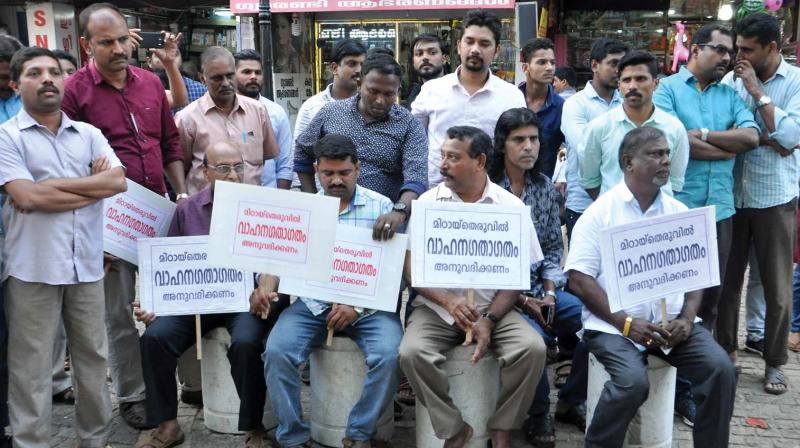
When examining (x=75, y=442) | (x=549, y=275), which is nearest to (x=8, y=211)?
(x=75, y=442)

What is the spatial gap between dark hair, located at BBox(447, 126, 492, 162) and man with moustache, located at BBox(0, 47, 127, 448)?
186 cm

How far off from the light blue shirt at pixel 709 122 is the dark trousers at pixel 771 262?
0.33 m

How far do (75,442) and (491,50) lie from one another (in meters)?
3.74

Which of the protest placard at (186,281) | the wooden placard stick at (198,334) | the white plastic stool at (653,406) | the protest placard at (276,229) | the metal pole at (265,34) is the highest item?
the metal pole at (265,34)

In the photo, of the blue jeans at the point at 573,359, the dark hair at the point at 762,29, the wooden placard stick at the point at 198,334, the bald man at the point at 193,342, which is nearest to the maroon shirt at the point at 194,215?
the bald man at the point at 193,342

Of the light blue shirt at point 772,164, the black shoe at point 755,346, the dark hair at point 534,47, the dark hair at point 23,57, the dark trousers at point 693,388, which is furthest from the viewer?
the dark hair at point 534,47

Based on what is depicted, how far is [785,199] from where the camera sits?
4898mm

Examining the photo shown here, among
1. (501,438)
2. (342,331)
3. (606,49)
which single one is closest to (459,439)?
(501,438)

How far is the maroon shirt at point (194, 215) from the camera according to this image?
14.6 feet

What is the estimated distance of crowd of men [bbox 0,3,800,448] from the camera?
149 inches

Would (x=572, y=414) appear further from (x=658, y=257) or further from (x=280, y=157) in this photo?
(x=280, y=157)

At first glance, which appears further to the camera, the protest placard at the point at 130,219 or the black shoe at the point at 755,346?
the black shoe at the point at 755,346

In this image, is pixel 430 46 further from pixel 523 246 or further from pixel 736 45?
pixel 523 246

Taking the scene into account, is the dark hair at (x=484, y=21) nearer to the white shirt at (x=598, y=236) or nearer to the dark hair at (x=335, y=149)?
the dark hair at (x=335, y=149)
